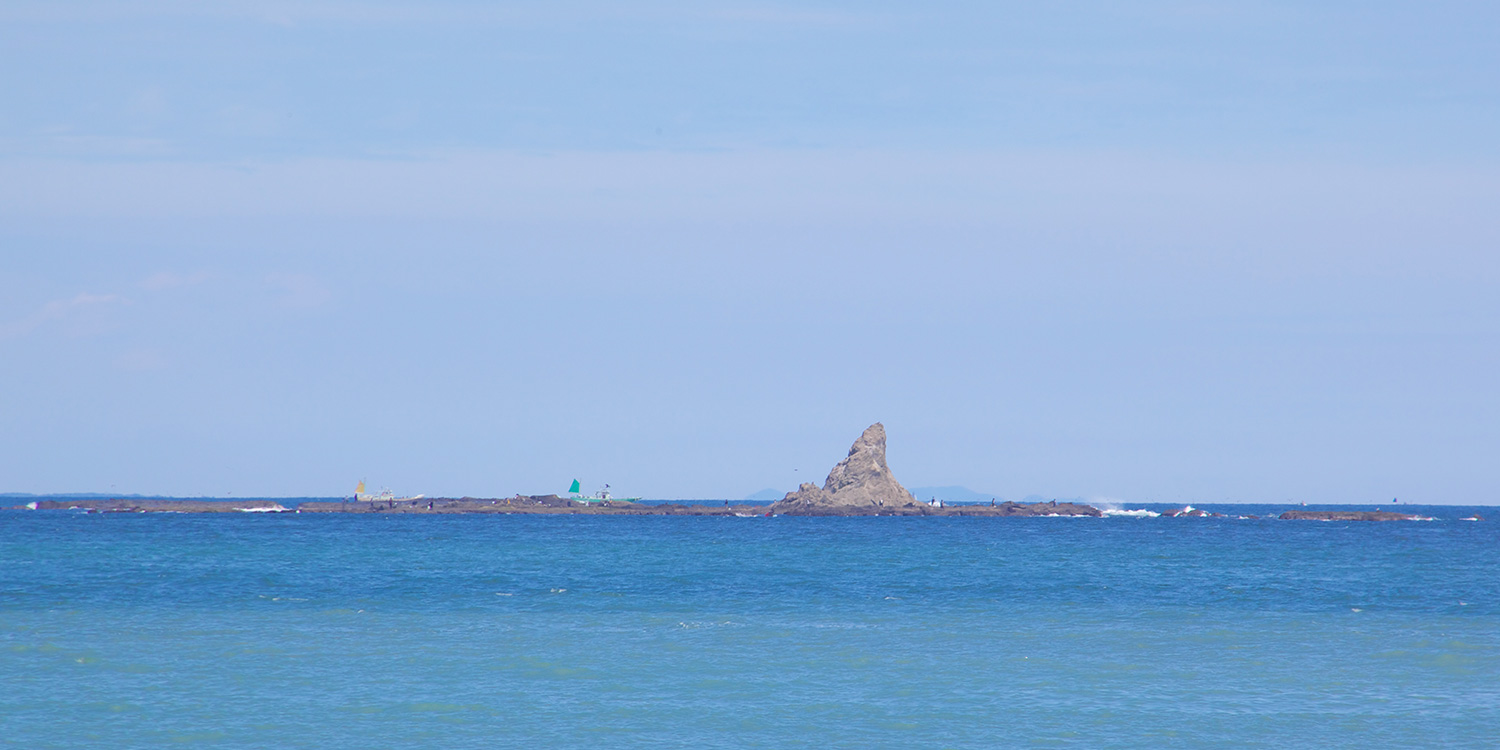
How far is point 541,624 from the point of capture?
47.0 metres

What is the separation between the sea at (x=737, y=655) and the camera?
28.7 meters

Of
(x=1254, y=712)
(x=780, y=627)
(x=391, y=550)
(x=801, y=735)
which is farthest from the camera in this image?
(x=391, y=550)

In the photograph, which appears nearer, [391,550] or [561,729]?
[561,729]

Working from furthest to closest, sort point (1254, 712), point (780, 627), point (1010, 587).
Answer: point (1010, 587) < point (780, 627) < point (1254, 712)

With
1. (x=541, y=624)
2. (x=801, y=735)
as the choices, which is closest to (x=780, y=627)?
(x=541, y=624)

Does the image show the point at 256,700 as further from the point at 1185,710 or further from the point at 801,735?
the point at 1185,710

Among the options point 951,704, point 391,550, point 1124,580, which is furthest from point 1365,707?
point 391,550

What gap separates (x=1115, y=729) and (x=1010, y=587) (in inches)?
1426

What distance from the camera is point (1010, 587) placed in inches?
2539

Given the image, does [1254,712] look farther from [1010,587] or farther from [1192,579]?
[1192,579]

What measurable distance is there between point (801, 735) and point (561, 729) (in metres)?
5.57

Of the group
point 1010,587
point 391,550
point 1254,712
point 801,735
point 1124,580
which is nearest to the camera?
point 801,735

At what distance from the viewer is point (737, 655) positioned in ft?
129

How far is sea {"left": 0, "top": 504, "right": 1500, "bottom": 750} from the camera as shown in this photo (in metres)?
28.7
